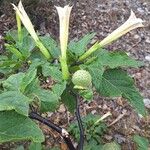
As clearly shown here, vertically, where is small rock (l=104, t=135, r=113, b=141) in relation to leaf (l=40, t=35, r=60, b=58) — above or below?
below

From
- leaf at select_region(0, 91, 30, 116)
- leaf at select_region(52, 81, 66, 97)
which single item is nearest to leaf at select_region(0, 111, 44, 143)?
leaf at select_region(0, 91, 30, 116)

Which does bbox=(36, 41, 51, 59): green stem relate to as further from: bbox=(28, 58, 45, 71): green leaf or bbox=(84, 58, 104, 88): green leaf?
bbox=(84, 58, 104, 88): green leaf

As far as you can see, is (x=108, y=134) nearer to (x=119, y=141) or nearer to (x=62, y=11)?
(x=119, y=141)

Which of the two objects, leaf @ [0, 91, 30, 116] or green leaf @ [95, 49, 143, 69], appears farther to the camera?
green leaf @ [95, 49, 143, 69]

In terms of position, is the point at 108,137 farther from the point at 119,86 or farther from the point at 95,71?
the point at 95,71

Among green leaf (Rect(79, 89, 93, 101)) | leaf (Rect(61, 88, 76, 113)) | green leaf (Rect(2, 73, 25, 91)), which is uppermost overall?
green leaf (Rect(2, 73, 25, 91))

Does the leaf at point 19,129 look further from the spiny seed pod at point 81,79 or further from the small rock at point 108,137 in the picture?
the small rock at point 108,137

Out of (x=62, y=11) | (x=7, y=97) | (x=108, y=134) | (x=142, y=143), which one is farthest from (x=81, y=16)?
(x=7, y=97)
